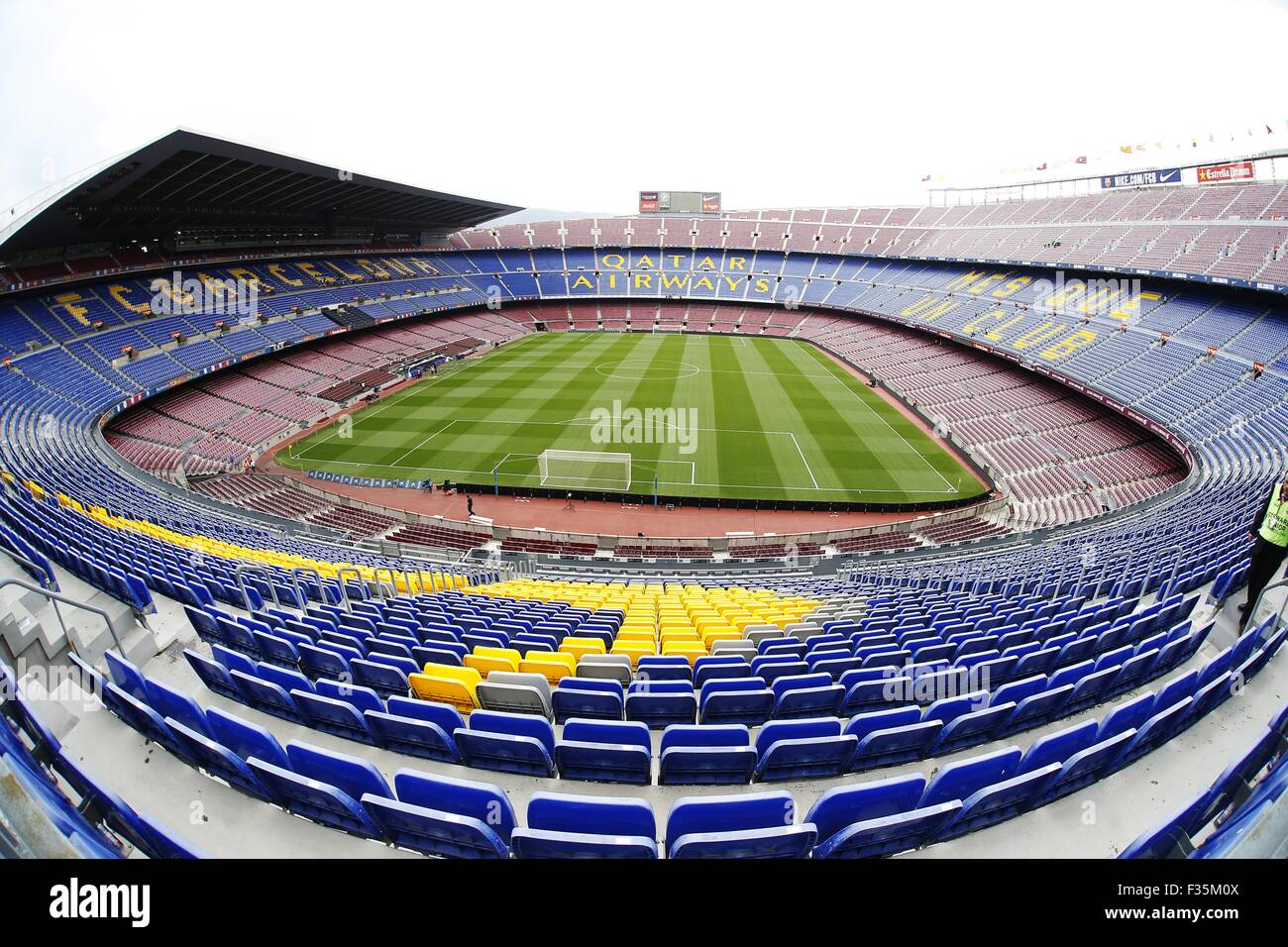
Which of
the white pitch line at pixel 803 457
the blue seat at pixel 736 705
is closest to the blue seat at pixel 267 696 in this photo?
the blue seat at pixel 736 705

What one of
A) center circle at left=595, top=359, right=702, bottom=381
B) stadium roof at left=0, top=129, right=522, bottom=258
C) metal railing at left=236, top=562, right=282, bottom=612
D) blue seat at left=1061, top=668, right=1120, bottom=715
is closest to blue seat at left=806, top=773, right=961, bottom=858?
blue seat at left=1061, top=668, right=1120, bottom=715

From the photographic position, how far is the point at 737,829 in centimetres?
358

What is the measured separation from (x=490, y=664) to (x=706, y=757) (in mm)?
3076

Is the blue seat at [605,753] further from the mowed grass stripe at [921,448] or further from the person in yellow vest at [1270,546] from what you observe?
the mowed grass stripe at [921,448]

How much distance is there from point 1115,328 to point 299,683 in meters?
50.5

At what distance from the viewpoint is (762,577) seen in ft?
61.9

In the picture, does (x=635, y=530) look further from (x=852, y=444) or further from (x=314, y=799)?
(x=314, y=799)

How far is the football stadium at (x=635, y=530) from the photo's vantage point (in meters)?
4.01

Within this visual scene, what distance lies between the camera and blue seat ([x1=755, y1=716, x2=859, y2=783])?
4391mm

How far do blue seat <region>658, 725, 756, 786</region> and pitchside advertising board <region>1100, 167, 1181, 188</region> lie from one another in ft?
229

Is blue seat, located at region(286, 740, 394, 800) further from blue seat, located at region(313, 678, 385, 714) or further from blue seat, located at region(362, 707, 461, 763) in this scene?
blue seat, located at region(313, 678, 385, 714)

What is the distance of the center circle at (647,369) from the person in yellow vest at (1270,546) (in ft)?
138

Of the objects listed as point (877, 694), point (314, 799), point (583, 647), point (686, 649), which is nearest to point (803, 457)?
point (686, 649)

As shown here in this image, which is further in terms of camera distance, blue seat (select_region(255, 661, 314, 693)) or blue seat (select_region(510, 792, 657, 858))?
blue seat (select_region(255, 661, 314, 693))
